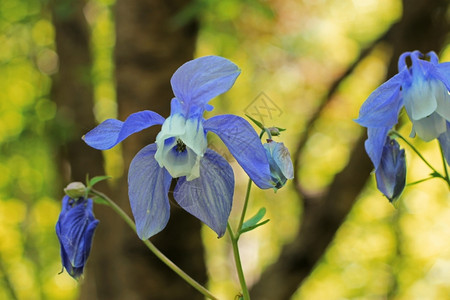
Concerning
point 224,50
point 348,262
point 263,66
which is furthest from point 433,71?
point 348,262

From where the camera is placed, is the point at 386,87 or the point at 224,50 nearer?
the point at 386,87

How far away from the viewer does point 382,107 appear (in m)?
0.77

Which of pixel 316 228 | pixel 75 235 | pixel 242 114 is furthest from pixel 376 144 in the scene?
pixel 316 228

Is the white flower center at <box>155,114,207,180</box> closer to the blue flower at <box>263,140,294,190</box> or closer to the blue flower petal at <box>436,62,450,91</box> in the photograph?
the blue flower at <box>263,140,294,190</box>

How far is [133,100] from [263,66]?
403 cm

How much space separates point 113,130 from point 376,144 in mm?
364

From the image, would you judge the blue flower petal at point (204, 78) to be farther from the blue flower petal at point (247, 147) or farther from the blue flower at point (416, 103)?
the blue flower at point (416, 103)

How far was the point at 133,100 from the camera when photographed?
2258mm

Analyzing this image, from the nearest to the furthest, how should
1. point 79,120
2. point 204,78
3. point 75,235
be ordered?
point 204,78
point 75,235
point 79,120

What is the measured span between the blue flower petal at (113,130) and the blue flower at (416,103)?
30 centimetres

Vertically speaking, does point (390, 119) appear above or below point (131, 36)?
above

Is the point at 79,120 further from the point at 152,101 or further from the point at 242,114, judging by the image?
the point at 242,114

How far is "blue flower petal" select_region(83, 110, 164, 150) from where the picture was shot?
741 mm

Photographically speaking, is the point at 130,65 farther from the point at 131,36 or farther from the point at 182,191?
the point at 182,191
